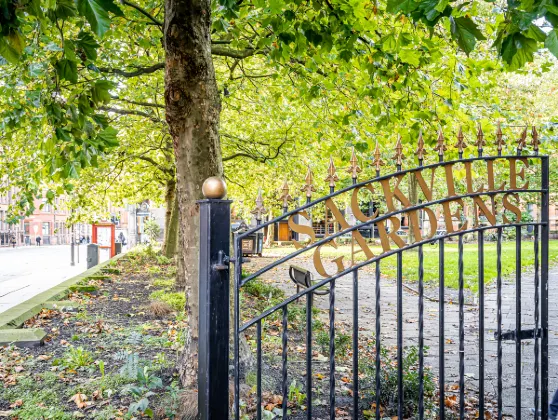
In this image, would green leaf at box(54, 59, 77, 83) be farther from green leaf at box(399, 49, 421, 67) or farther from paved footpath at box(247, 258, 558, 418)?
paved footpath at box(247, 258, 558, 418)

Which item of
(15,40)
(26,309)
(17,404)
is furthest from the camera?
(26,309)

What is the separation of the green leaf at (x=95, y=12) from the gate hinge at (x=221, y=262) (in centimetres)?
124

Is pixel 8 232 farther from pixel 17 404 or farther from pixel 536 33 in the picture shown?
pixel 536 33

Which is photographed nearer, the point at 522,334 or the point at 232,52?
the point at 522,334

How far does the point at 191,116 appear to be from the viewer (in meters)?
4.33

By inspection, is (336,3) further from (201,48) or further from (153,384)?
(153,384)

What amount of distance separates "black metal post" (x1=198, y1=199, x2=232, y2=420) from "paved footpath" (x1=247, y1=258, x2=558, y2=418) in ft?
9.66

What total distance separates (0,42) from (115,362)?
3.69m

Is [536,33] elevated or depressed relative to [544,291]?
elevated

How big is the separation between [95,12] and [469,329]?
698cm

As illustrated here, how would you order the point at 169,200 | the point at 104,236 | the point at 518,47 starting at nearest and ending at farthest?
the point at 518,47 → the point at 169,200 → the point at 104,236

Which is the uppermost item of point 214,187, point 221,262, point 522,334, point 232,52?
point 232,52

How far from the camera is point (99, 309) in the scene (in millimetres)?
8250

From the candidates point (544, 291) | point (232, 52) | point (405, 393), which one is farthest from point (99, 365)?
point (232, 52)
